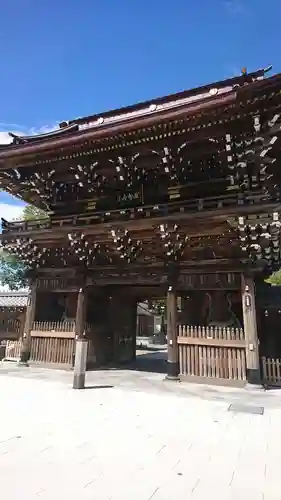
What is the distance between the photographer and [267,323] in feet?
34.0

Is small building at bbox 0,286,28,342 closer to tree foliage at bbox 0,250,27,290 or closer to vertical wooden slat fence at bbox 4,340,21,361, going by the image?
vertical wooden slat fence at bbox 4,340,21,361

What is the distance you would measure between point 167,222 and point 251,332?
408 centimetres

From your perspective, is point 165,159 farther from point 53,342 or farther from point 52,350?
point 52,350

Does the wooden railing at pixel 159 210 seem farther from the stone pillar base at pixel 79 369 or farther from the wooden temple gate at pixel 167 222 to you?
the stone pillar base at pixel 79 369

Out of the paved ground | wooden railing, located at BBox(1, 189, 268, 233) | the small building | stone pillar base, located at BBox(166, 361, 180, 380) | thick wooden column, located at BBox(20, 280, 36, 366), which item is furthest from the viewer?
the small building

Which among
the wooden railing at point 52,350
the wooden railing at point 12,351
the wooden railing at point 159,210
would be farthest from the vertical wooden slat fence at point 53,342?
the wooden railing at point 159,210

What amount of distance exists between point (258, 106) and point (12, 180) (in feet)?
29.4

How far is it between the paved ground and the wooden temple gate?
6.30 ft

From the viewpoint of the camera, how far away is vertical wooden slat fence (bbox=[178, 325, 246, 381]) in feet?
30.4

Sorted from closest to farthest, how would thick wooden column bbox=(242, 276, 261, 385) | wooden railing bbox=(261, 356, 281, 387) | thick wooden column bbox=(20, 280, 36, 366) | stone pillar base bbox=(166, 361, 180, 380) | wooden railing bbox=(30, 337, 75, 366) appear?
thick wooden column bbox=(242, 276, 261, 385) → wooden railing bbox=(261, 356, 281, 387) → stone pillar base bbox=(166, 361, 180, 380) → wooden railing bbox=(30, 337, 75, 366) → thick wooden column bbox=(20, 280, 36, 366)

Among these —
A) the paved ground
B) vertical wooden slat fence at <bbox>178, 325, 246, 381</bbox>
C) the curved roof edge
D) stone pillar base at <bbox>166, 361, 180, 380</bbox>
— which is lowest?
the paved ground

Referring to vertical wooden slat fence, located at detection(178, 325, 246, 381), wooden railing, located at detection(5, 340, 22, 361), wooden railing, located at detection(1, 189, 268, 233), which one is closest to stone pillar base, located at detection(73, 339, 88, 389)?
vertical wooden slat fence, located at detection(178, 325, 246, 381)

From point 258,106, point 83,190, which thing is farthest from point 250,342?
point 83,190

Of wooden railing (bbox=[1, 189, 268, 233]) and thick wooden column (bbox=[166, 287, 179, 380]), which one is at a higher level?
wooden railing (bbox=[1, 189, 268, 233])
